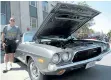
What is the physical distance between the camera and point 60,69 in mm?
3035

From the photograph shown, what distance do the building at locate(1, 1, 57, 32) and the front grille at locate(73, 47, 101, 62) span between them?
8.11 m

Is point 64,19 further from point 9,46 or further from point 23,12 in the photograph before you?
point 23,12

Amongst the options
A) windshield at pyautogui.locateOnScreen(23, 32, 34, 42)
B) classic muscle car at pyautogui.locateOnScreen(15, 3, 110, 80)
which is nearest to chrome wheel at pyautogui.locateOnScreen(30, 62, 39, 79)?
classic muscle car at pyautogui.locateOnScreen(15, 3, 110, 80)

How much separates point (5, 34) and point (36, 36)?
1189mm

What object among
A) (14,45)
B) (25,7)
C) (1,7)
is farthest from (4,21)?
(14,45)

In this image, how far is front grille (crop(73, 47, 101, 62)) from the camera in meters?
3.42

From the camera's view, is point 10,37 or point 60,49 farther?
point 10,37

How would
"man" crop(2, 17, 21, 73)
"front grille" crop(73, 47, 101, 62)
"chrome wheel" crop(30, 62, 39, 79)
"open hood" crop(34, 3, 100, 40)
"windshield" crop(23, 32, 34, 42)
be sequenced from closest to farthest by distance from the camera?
"front grille" crop(73, 47, 101, 62) → "chrome wheel" crop(30, 62, 39, 79) → "open hood" crop(34, 3, 100, 40) → "man" crop(2, 17, 21, 73) → "windshield" crop(23, 32, 34, 42)

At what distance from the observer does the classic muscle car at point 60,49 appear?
122 inches

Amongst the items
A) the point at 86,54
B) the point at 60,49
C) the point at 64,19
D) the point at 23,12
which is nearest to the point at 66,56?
the point at 60,49

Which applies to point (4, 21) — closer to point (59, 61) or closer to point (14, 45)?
point (14, 45)

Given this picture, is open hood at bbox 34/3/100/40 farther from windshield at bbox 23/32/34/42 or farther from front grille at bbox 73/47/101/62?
front grille at bbox 73/47/101/62

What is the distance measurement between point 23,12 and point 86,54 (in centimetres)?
1082

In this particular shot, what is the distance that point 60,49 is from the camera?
3.16 meters
